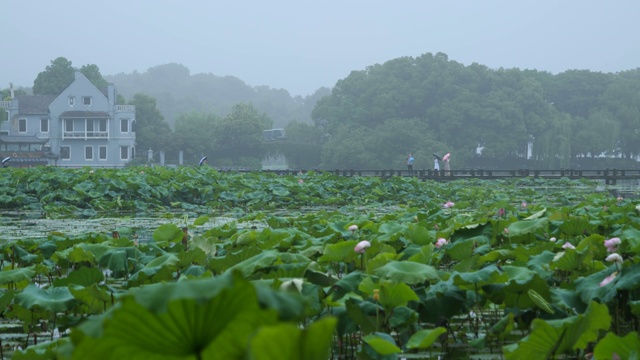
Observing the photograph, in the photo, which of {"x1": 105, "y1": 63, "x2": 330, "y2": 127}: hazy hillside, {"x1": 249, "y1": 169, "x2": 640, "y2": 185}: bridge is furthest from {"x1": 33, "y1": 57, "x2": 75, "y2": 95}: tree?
{"x1": 105, "y1": 63, "x2": 330, "y2": 127}: hazy hillside

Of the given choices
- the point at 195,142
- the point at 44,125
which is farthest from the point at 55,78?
the point at 195,142

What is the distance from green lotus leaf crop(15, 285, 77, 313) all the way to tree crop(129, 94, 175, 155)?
5594 cm

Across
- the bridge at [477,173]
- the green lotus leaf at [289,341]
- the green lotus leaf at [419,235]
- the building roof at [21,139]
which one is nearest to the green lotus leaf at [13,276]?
the green lotus leaf at [419,235]

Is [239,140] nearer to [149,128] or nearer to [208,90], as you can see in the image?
[149,128]

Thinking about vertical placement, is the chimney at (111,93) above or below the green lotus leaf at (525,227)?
above

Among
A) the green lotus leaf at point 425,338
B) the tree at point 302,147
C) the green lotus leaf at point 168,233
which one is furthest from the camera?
the tree at point 302,147

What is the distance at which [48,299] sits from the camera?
2670 mm

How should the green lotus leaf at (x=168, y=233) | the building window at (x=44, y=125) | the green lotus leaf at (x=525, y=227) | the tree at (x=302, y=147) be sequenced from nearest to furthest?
the green lotus leaf at (x=525, y=227) < the green lotus leaf at (x=168, y=233) < the building window at (x=44, y=125) < the tree at (x=302, y=147)

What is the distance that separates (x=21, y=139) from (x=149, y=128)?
9037 millimetres

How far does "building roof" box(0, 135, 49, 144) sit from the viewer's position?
169ft

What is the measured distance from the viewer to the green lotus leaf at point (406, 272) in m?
2.72

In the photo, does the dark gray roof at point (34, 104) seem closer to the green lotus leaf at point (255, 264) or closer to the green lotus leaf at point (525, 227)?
the green lotus leaf at point (525, 227)

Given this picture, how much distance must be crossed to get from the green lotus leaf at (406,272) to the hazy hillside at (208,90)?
13199 cm

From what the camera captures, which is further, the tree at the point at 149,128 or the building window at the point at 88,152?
the tree at the point at 149,128
